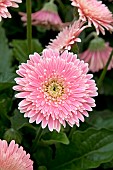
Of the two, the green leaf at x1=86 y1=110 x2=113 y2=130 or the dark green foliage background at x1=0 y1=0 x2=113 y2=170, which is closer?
the dark green foliage background at x1=0 y1=0 x2=113 y2=170

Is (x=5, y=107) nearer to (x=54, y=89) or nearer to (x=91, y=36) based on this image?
(x=54, y=89)

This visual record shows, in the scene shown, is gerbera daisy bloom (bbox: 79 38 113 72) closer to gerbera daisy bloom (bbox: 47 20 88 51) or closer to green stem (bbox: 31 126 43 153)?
gerbera daisy bloom (bbox: 47 20 88 51)

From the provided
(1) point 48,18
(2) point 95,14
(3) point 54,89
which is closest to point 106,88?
(1) point 48,18

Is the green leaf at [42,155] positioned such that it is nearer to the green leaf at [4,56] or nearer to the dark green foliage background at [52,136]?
the dark green foliage background at [52,136]

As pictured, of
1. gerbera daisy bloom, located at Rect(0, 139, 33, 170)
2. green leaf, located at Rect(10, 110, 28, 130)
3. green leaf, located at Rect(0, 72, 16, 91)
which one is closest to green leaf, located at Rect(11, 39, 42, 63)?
green leaf, located at Rect(0, 72, 16, 91)

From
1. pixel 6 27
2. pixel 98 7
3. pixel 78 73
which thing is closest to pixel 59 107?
pixel 78 73

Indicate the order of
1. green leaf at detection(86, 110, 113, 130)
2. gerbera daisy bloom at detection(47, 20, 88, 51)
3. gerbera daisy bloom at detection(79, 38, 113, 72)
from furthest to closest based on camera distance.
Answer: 1. gerbera daisy bloom at detection(79, 38, 113, 72)
2. green leaf at detection(86, 110, 113, 130)
3. gerbera daisy bloom at detection(47, 20, 88, 51)
